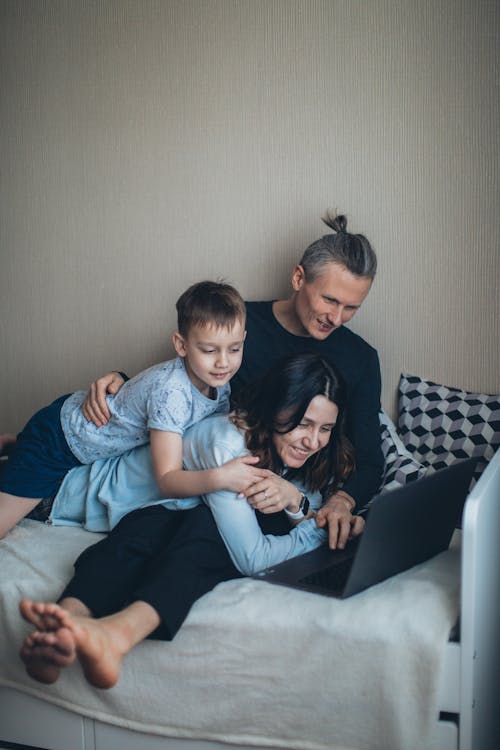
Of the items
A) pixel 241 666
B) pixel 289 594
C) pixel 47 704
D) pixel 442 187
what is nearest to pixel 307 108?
pixel 442 187

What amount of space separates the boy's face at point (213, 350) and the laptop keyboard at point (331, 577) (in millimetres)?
485

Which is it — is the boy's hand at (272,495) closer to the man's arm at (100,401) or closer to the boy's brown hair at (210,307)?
the boy's brown hair at (210,307)

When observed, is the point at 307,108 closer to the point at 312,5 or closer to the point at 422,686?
the point at 312,5

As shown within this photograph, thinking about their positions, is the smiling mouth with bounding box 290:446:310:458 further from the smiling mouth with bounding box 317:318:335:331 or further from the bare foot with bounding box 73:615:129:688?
the bare foot with bounding box 73:615:129:688

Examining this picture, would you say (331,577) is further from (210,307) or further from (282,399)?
(210,307)

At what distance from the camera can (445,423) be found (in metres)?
2.13

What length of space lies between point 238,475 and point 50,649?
1.73ft

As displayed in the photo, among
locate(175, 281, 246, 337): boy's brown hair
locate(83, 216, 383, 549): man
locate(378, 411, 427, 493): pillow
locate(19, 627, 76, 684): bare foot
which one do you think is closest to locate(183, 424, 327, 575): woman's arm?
locate(83, 216, 383, 549): man

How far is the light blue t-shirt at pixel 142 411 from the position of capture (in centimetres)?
183

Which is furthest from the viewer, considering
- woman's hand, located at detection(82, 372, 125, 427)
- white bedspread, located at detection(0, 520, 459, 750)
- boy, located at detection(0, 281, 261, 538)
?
woman's hand, located at detection(82, 372, 125, 427)

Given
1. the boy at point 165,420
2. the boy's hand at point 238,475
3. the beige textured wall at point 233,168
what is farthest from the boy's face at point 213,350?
the beige textured wall at point 233,168

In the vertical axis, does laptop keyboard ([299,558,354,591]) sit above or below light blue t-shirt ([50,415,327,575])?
below

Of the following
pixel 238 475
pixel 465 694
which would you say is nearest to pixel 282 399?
pixel 238 475

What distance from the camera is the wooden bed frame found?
1.42 meters
